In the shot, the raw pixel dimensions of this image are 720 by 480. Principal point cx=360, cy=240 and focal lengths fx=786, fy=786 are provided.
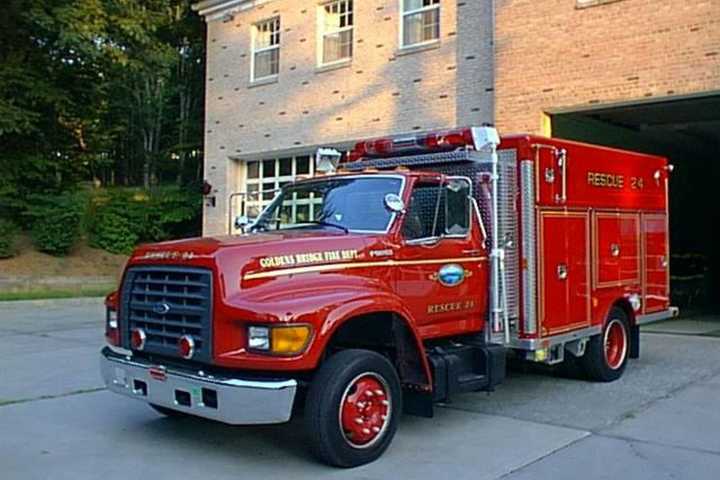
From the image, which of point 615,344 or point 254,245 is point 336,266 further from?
point 615,344

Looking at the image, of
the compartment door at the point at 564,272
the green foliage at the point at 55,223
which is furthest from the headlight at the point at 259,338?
the green foliage at the point at 55,223

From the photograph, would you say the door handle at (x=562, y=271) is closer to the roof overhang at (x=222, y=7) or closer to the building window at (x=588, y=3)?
the building window at (x=588, y=3)

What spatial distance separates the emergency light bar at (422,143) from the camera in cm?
739

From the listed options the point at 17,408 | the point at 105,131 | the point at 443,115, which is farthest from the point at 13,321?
the point at 105,131

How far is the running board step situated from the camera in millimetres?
6542

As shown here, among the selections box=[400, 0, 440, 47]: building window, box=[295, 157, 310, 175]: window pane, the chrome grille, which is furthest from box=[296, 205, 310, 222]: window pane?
box=[295, 157, 310, 175]: window pane

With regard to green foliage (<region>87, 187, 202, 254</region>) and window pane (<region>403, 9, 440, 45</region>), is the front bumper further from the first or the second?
green foliage (<region>87, 187, 202, 254</region>)

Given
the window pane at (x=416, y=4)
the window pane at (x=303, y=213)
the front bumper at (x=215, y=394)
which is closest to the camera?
the front bumper at (x=215, y=394)

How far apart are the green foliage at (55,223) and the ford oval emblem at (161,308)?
19.4 metres

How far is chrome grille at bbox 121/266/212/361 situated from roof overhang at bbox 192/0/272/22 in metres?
16.0

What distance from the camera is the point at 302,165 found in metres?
20.6

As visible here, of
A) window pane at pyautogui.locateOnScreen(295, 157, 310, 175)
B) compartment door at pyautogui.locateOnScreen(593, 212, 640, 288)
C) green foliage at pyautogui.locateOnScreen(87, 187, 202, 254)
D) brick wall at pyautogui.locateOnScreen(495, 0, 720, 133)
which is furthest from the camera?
green foliage at pyautogui.locateOnScreen(87, 187, 202, 254)

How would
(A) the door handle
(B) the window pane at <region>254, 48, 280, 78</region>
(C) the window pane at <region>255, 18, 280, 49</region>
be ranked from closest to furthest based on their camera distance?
Result: (A) the door handle < (B) the window pane at <region>254, 48, 280, 78</region> < (C) the window pane at <region>255, 18, 280, 49</region>

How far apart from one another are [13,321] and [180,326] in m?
10.7
